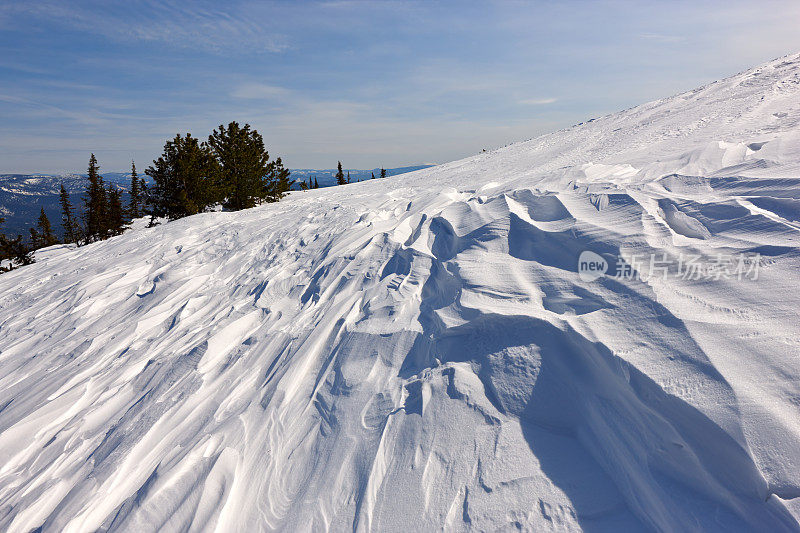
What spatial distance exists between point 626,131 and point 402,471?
23.5 feet

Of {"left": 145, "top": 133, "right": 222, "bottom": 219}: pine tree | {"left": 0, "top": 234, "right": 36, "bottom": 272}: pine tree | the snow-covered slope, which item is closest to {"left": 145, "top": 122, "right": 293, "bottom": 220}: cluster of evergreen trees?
{"left": 145, "top": 133, "right": 222, "bottom": 219}: pine tree

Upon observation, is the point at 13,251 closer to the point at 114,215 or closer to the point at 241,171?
the point at 114,215

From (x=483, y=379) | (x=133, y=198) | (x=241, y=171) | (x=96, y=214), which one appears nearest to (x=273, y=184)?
(x=241, y=171)

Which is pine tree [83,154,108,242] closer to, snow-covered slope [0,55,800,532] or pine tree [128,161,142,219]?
pine tree [128,161,142,219]

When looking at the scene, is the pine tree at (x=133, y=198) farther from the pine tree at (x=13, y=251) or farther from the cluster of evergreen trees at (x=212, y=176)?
the cluster of evergreen trees at (x=212, y=176)

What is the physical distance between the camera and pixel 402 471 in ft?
6.79

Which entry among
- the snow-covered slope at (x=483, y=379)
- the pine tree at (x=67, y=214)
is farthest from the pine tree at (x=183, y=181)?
the pine tree at (x=67, y=214)

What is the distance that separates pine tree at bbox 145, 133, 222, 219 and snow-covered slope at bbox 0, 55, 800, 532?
13.6 metres

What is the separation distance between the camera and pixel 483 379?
7.74 feet

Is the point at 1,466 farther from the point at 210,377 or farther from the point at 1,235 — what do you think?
the point at 1,235

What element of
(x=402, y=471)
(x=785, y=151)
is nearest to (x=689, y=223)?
(x=785, y=151)

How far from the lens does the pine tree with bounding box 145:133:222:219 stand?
17.0 metres

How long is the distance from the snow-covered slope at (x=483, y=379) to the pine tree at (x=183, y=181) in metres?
13.6

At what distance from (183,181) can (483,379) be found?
1954 cm
